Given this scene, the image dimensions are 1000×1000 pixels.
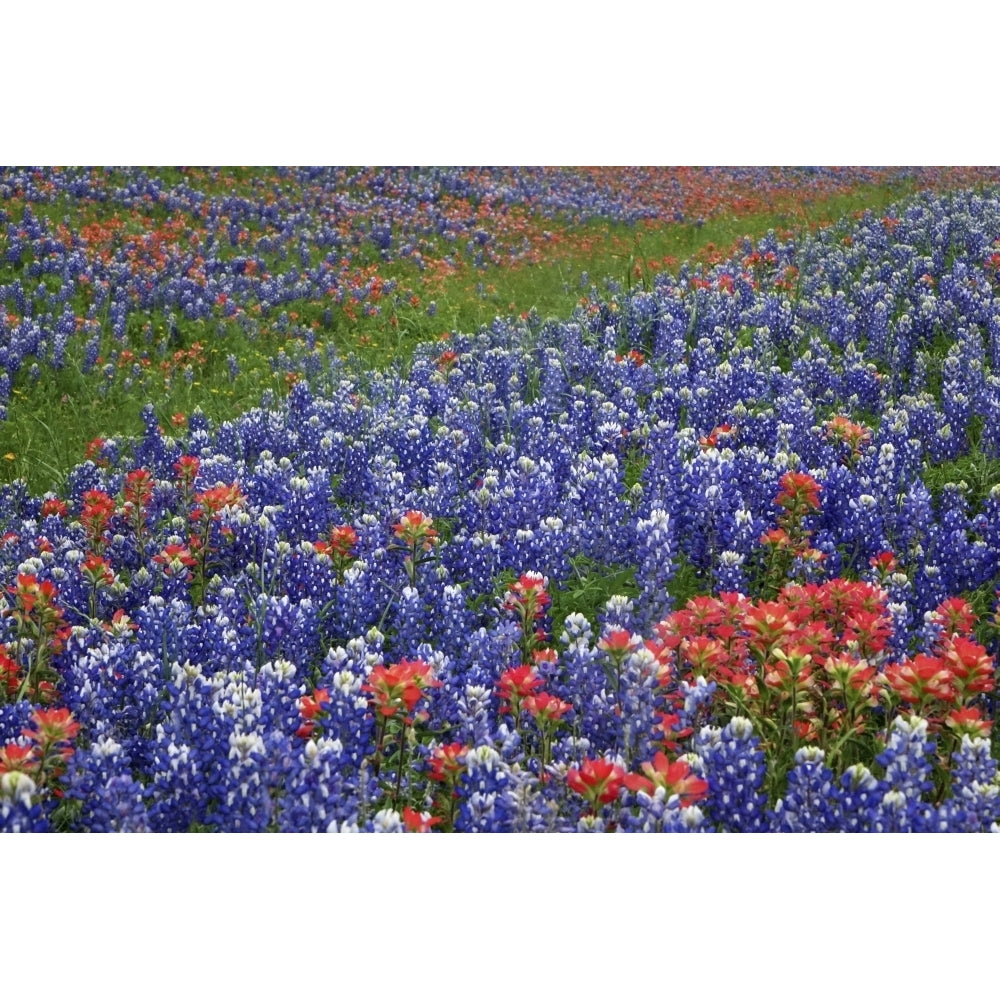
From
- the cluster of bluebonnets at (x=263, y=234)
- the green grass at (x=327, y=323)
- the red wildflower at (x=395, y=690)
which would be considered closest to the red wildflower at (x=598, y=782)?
the red wildflower at (x=395, y=690)

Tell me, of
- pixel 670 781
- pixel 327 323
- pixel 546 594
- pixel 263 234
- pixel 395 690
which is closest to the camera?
pixel 670 781

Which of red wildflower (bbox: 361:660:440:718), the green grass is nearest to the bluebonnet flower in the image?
red wildflower (bbox: 361:660:440:718)

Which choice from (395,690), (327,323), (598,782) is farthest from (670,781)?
(327,323)

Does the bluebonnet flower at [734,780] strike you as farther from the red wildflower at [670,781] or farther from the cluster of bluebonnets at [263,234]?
the cluster of bluebonnets at [263,234]

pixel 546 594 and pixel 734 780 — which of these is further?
pixel 546 594

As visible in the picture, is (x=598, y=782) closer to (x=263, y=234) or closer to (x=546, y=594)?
(x=546, y=594)

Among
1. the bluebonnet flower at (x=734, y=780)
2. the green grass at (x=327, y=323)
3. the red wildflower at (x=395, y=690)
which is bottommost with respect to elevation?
the bluebonnet flower at (x=734, y=780)
